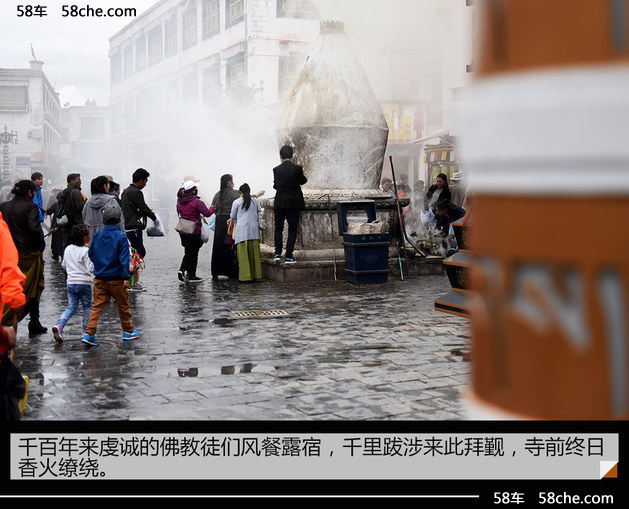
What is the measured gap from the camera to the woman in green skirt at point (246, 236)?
35.2ft

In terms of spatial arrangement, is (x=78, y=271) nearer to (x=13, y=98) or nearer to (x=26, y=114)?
(x=26, y=114)

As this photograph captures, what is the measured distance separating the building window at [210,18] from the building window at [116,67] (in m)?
16.4

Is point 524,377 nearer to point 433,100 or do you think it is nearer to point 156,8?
point 433,100

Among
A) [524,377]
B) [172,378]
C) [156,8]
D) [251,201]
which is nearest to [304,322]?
[172,378]

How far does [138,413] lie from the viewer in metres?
4.34

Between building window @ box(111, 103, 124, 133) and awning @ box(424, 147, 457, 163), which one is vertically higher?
building window @ box(111, 103, 124, 133)

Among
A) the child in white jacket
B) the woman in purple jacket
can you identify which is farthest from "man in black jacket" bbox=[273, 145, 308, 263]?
the child in white jacket

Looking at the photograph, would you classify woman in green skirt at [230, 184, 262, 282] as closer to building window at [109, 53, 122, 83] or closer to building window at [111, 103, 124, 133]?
building window at [109, 53, 122, 83]

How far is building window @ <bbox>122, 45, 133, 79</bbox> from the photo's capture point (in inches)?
1852

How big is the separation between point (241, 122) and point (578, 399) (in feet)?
97.9

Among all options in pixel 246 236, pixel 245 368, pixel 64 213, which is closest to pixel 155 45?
pixel 64 213

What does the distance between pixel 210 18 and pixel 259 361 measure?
3182 cm

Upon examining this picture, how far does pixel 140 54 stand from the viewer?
1778 inches

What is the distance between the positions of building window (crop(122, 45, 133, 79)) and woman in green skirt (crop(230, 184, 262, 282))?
3934 cm
